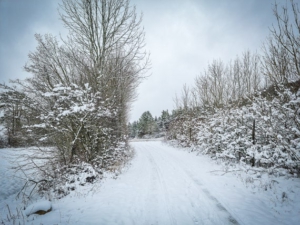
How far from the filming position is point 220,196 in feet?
14.5

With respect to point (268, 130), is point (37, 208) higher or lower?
lower

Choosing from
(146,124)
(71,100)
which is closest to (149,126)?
(146,124)

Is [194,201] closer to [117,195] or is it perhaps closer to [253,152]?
[117,195]

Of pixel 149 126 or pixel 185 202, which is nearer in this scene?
pixel 185 202

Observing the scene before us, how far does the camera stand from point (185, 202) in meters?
4.16

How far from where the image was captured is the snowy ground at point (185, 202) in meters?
3.43

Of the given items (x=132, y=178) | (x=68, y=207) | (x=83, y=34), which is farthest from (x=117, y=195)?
(x=83, y=34)

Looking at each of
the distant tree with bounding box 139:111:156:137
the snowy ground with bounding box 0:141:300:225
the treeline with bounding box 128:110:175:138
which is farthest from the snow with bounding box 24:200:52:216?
the distant tree with bounding box 139:111:156:137

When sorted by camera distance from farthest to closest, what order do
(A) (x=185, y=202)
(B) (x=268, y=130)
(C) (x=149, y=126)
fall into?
(C) (x=149, y=126) < (B) (x=268, y=130) < (A) (x=185, y=202)

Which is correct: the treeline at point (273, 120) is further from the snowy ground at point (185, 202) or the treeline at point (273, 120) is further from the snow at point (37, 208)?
the snow at point (37, 208)

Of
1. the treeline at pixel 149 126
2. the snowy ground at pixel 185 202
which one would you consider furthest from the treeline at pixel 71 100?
the treeline at pixel 149 126

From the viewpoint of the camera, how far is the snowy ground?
343cm

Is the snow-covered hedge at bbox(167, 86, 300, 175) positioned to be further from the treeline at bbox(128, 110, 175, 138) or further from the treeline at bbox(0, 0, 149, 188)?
the treeline at bbox(128, 110, 175, 138)

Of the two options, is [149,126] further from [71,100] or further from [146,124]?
[71,100]
